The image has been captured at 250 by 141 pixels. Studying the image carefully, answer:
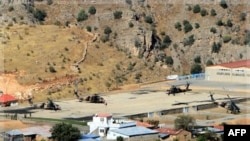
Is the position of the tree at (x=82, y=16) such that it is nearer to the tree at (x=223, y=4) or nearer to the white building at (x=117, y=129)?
the tree at (x=223, y=4)

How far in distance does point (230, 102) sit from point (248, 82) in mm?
14255

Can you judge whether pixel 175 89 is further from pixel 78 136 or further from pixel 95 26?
pixel 78 136

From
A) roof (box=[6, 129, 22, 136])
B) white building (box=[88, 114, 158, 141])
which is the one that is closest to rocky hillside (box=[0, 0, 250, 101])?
roof (box=[6, 129, 22, 136])

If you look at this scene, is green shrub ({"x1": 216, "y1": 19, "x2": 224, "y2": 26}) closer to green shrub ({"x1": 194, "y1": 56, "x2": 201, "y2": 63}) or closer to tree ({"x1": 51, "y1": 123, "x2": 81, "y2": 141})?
green shrub ({"x1": 194, "y1": 56, "x2": 201, "y2": 63})

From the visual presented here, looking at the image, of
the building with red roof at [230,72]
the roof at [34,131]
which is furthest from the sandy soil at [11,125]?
the building with red roof at [230,72]

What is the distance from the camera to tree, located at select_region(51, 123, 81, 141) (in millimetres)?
59750

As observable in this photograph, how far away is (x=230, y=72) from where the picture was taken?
91.2 meters

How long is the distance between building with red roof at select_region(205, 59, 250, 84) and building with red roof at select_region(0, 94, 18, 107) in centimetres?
2210

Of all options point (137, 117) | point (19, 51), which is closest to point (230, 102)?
point (137, 117)

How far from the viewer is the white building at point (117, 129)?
201 feet

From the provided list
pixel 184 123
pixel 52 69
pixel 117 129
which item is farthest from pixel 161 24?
pixel 117 129

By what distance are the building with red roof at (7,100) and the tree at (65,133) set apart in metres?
17.7

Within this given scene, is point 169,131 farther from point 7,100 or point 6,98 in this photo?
point 6,98

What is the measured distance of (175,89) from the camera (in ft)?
278
